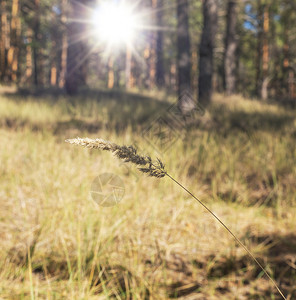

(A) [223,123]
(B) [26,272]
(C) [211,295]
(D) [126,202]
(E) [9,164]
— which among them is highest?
(A) [223,123]

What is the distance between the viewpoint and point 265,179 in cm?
286

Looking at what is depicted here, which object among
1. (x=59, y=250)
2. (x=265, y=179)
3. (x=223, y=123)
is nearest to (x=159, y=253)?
(x=59, y=250)

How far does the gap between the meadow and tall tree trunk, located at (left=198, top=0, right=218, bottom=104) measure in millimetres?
4062

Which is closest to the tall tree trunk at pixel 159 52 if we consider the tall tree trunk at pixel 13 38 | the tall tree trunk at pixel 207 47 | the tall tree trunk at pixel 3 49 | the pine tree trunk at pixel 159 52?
the pine tree trunk at pixel 159 52

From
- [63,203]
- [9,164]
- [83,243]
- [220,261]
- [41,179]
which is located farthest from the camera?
[9,164]

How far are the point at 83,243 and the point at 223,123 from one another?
14.2 ft

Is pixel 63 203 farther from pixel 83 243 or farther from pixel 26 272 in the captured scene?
pixel 26 272

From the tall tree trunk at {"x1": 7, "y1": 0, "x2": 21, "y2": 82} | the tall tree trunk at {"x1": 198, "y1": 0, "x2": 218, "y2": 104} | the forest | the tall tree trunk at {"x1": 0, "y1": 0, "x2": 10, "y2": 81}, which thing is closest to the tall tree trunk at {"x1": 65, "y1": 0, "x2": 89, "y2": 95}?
the tall tree trunk at {"x1": 198, "y1": 0, "x2": 218, "y2": 104}

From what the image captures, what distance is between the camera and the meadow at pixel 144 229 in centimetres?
143

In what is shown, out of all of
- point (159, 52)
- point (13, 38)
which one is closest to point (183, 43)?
point (13, 38)

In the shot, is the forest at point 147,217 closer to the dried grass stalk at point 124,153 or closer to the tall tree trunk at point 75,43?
the dried grass stalk at point 124,153

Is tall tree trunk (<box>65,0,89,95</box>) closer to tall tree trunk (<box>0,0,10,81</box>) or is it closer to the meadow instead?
the meadow

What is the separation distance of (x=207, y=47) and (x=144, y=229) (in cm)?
606

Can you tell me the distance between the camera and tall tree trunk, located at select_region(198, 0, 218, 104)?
6.75 metres
